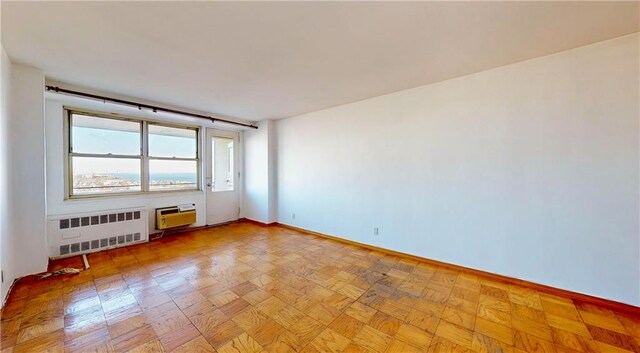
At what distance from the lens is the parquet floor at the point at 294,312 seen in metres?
1.66

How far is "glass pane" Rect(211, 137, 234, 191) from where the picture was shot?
17.1 feet

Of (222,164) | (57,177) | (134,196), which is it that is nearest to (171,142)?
(222,164)

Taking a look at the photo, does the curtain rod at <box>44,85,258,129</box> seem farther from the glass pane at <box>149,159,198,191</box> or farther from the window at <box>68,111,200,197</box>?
the glass pane at <box>149,159,198,191</box>

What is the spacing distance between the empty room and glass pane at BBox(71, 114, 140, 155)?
0.08ft

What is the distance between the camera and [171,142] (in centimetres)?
463

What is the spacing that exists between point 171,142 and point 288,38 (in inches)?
Answer: 152

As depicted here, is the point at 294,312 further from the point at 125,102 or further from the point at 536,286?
the point at 125,102

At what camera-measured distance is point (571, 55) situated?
7.27 feet

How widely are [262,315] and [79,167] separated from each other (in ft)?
12.9

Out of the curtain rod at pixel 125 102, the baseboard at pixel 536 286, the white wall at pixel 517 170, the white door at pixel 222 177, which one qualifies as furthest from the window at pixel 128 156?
the baseboard at pixel 536 286

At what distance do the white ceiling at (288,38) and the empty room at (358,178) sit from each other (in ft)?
0.06

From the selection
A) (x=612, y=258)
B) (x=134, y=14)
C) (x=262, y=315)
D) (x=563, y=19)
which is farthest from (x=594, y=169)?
(x=134, y=14)

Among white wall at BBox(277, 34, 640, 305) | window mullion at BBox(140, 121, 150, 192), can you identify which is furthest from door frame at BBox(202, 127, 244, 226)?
white wall at BBox(277, 34, 640, 305)

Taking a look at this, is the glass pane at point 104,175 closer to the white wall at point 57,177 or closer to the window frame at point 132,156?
the window frame at point 132,156
